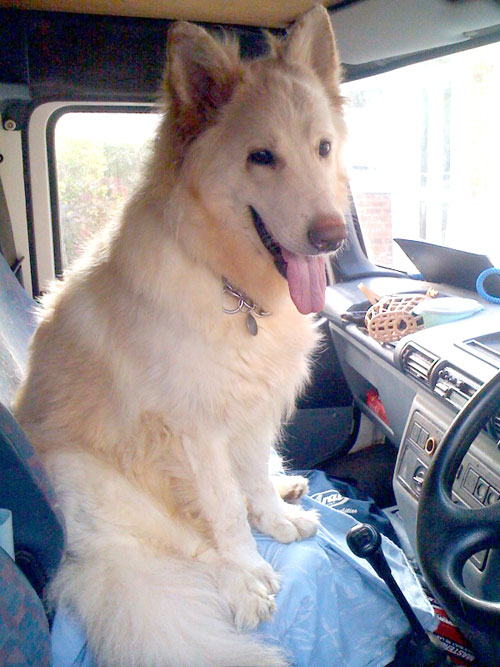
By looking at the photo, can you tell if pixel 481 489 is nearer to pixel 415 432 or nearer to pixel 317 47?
pixel 415 432

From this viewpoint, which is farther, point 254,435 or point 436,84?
point 436,84

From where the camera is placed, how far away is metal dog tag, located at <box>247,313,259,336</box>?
1718 mm

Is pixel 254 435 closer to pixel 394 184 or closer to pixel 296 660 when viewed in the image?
pixel 296 660

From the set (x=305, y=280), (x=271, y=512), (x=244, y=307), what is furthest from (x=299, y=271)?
(x=271, y=512)

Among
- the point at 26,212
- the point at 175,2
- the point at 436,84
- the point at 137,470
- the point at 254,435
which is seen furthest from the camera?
the point at 26,212

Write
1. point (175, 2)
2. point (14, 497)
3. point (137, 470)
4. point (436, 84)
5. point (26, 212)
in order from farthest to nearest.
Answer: point (26, 212) → point (436, 84) → point (175, 2) → point (137, 470) → point (14, 497)

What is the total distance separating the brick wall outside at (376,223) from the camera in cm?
321

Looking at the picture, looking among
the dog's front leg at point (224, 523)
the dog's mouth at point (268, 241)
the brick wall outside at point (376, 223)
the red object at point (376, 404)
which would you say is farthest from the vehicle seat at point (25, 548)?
the brick wall outside at point (376, 223)

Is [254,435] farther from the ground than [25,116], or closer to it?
closer to it

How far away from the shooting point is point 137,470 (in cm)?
176

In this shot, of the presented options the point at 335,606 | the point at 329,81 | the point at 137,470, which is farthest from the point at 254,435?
the point at 329,81

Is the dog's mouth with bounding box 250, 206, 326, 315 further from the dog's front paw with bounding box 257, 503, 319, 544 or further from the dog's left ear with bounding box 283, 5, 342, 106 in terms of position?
the dog's front paw with bounding box 257, 503, 319, 544

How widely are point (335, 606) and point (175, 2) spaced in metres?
2.27

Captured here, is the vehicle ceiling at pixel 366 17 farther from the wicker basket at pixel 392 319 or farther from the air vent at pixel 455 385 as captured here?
the air vent at pixel 455 385
